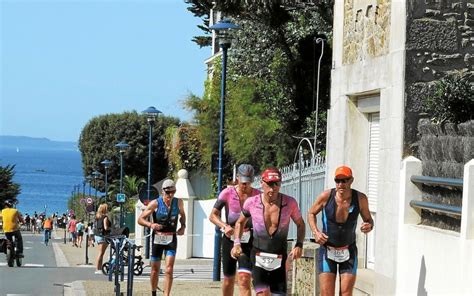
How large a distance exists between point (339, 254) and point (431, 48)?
3.30 m

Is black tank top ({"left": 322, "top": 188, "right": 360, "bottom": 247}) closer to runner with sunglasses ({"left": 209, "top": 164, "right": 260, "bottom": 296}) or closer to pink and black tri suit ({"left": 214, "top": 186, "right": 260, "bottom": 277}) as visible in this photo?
runner with sunglasses ({"left": 209, "top": 164, "right": 260, "bottom": 296})

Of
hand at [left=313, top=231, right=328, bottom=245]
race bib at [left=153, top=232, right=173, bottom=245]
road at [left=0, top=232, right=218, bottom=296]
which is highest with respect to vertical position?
hand at [left=313, top=231, right=328, bottom=245]

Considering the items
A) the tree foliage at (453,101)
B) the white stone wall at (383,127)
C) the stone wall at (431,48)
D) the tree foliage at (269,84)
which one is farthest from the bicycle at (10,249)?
the tree foliage at (453,101)

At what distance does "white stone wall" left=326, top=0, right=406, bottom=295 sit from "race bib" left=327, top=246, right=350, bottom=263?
5.55 feet

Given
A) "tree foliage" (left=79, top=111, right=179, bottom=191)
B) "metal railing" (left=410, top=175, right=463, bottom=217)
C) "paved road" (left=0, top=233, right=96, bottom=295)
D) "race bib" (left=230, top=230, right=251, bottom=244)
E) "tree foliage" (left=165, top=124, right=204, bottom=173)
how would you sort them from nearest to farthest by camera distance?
"metal railing" (left=410, top=175, right=463, bottom=217)
"race bib" (left=230, top=230, right=251, bottom=244)
"paved road" (left=0, top=233, right=96, bottom=295)
"tree foliage" (left=165, top=124, right=204, bottom=173)
"tree foliage" (left=79, top=111, right=179, bottom=191)

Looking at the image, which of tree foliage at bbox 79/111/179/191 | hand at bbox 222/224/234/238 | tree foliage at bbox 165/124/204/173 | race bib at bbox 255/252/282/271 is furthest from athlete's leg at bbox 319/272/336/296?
tree foliage at bbox 79/111/179/191

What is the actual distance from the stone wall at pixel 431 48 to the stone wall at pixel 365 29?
2.29 ft

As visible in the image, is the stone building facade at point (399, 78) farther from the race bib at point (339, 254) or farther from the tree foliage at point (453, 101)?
the race bib at point (339, 254)

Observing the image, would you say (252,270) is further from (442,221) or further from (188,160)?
(188,160)

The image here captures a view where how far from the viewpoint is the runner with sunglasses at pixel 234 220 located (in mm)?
12883

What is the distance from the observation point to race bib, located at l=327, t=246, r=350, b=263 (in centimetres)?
1212

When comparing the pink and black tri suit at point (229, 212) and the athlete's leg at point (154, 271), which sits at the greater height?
the pink and black tri suit at point (229, 212)

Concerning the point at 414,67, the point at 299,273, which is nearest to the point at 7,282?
the point at 299,273

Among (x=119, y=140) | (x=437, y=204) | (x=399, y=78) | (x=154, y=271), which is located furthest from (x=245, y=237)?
(x=119, y=140)
